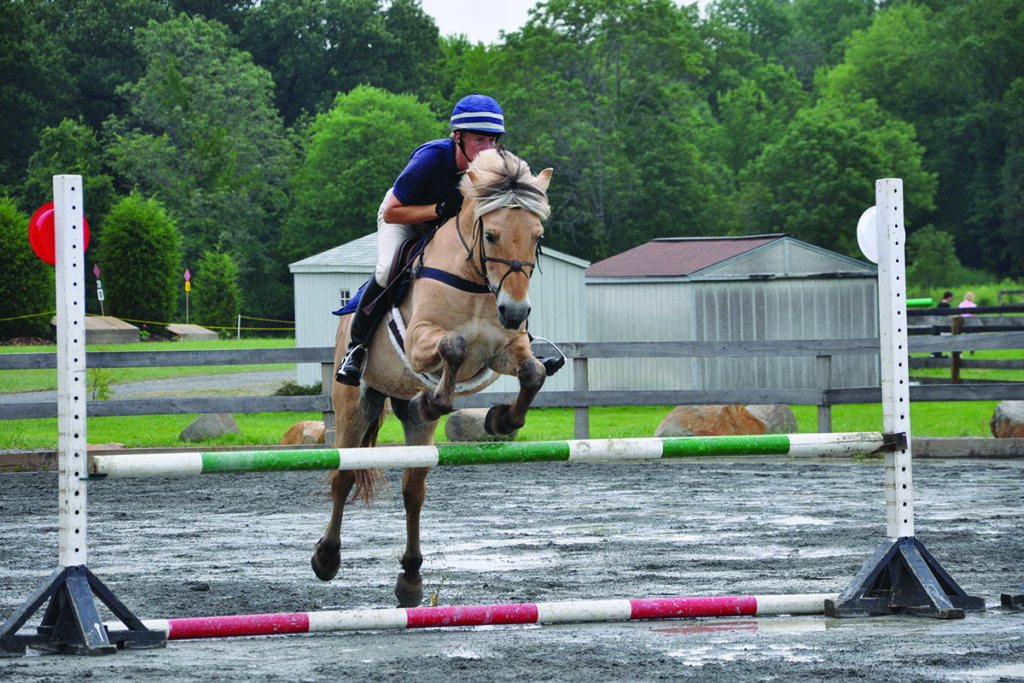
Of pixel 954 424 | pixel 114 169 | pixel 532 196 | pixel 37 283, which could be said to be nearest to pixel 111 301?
pixel 37 283

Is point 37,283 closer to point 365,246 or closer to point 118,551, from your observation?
point 365,246

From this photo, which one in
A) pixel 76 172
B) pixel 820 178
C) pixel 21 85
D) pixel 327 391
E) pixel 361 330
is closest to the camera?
pixel 361 330

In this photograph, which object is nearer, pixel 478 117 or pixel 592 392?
pixel 478 117

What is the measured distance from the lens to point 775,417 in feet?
41.8

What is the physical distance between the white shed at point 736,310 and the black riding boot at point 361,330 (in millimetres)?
13788

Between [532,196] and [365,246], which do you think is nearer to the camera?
[532,196]

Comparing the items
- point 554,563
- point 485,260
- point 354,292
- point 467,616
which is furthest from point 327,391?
→ point 354,292

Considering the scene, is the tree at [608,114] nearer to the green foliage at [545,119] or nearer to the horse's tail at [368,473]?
the green foliage at [545,119]

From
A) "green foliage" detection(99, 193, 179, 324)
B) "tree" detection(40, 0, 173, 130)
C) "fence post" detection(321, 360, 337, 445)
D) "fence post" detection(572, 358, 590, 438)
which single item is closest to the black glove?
"fence post" detection(321, 360, 337, 445)

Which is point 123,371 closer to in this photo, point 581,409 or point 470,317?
point 581,409

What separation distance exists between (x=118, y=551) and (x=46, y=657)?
7.97ft

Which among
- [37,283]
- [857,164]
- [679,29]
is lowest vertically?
[37,283]

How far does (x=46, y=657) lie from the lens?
4.11m

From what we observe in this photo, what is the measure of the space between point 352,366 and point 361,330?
183 millimetres
